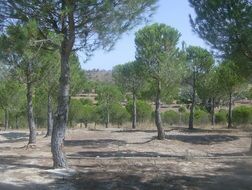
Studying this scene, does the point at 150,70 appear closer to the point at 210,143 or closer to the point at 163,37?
the point at 163,37

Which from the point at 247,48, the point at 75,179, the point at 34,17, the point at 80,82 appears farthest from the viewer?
the point at 80,82

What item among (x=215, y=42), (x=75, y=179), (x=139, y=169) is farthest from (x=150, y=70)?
(x=75, y=179)

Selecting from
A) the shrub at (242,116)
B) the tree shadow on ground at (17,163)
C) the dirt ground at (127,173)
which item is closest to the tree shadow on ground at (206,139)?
the dirt ground at (127,173)

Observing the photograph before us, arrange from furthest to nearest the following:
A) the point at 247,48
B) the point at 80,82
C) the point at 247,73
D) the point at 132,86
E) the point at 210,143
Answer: the point at 132,86 → the point at 80,82 → the point at 210,143 → the point at 247,73 → the point at 247,48

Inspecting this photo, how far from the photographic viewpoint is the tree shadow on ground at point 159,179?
432 inches

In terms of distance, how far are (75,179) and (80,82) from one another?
713 inches

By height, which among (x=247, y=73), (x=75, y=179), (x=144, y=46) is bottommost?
(x=75, y=179)

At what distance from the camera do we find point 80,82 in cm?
2955

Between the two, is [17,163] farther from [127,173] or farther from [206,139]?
[206,139]

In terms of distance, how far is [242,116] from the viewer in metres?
40.1

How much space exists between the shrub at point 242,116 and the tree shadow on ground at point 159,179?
27027 millimetres

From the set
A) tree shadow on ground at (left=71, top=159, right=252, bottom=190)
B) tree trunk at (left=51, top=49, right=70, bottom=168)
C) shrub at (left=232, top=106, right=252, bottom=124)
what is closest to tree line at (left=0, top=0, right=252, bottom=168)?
tree trunk at (left=51, top=49, right=70, bottom=168)

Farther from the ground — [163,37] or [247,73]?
[163,37]

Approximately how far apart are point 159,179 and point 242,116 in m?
29.7
